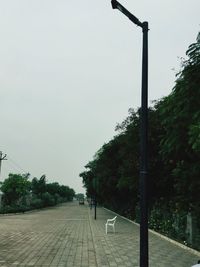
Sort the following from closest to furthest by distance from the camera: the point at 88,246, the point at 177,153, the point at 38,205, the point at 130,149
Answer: the point at 177,153, the point at 88,246, the point at 130,149, the point at 38,205

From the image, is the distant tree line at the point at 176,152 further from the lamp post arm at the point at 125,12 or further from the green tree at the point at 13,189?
the green tree at the point at 13,189

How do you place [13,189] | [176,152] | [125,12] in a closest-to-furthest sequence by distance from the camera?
1. [125,12]
2. [176,152]
3. [13,189]

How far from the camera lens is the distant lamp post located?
798 centimetres

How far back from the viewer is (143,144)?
323 inches

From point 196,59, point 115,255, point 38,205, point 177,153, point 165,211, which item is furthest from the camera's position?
point 38,205

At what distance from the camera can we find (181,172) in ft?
53.9

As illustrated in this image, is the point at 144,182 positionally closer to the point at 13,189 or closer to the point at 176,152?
the point at 176,152

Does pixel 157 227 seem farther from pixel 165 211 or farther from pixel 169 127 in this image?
pixel 169 127

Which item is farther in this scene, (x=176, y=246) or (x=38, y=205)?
(x=38, y=205)

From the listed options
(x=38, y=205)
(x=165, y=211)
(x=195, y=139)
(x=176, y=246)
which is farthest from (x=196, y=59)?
(x=38, y=205)

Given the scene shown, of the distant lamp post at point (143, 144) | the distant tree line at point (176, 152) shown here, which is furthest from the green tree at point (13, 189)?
the distant lamp post at point (143, 144)

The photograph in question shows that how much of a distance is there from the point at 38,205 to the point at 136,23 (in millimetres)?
77905

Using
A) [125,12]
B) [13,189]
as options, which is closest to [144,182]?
[125,12]

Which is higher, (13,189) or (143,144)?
(13,189)
